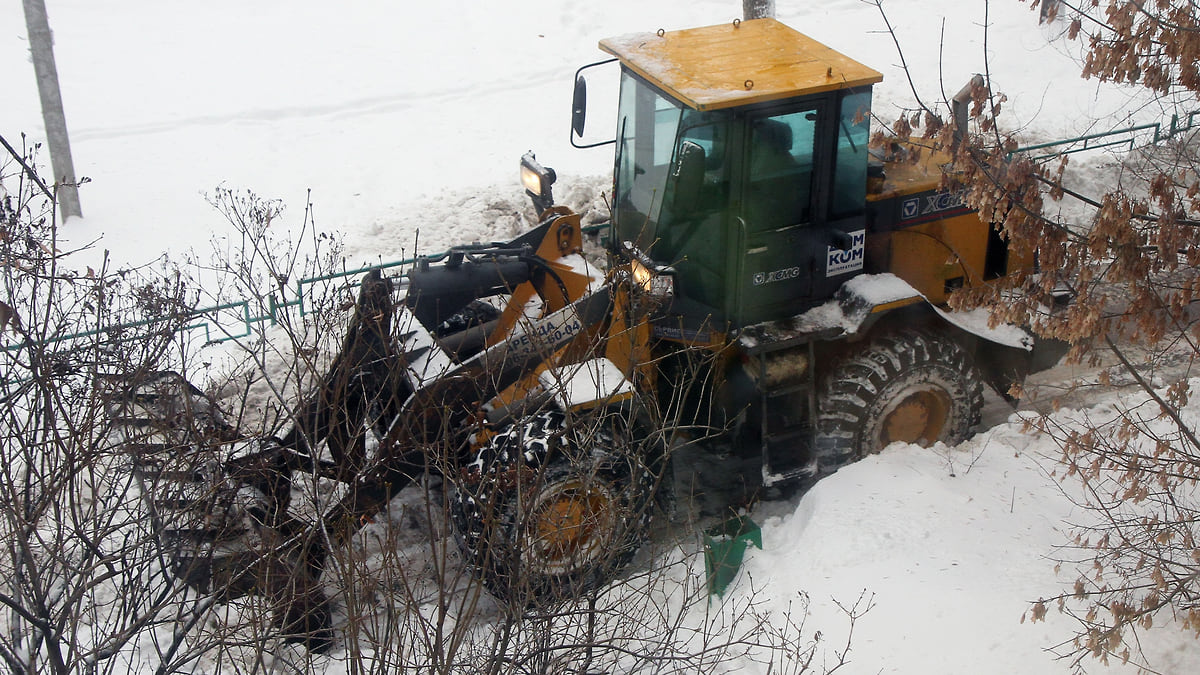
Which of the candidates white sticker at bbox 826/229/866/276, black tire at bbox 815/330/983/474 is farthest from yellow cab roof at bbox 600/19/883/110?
black tire at bbox 815/330/983/474

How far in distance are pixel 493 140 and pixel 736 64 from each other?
9.32 meters

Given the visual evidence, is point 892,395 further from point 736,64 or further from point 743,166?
point 736,64

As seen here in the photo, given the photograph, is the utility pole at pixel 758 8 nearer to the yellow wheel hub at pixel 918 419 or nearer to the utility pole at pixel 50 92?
the yellow wheel hub at pixel 918 419

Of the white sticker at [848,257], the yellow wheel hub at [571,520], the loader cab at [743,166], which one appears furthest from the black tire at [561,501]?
the white sticker at [848,257]

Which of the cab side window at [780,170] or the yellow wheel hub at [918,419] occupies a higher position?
the cab side window at [780,170]

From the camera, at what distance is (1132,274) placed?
4.31 metres

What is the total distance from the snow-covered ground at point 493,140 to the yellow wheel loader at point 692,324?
0.66 metres

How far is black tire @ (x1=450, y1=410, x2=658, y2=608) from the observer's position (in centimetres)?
470

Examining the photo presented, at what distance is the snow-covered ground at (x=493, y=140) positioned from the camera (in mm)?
5949

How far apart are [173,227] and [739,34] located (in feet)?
27.9

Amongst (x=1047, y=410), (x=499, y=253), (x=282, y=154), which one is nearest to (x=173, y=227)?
(x=282, y=154)

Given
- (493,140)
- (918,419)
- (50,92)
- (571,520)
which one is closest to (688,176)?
(571,520)

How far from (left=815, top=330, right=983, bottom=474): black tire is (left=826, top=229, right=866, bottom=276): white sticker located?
511mm

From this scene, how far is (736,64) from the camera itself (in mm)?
6254
